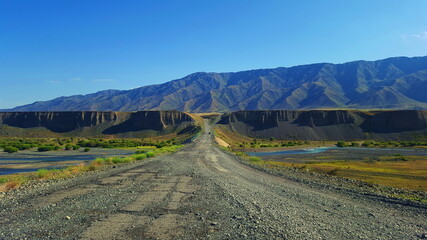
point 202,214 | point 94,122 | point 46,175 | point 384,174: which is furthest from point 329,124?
point 202,214

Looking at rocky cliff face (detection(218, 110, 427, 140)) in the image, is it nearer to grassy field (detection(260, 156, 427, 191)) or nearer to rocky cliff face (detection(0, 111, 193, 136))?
rocky cliff face (detection(0, 111, 193, 136))

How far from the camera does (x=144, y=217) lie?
1145 cm

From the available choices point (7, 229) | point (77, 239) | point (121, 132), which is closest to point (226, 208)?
point (77, 239)

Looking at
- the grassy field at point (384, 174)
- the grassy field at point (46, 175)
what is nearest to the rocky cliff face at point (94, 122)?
the grassy field at point (46, 175)

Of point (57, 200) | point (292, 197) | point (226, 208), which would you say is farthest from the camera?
point (292, 197)

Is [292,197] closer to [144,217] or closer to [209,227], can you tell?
[209,227]

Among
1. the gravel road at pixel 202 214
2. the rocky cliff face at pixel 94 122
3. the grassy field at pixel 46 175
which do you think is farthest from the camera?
the rocky cliff face at pixel 94 122

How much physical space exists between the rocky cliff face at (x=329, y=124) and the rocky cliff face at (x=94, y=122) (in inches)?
1011

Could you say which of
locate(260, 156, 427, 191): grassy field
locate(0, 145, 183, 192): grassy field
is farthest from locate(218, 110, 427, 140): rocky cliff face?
locate(0, 145, 183, 192): grassy field

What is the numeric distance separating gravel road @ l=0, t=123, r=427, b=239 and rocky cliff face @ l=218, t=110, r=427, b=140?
112421 mm

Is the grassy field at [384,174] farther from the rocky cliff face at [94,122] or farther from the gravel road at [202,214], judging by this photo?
the rocky cliff face at [94,122]

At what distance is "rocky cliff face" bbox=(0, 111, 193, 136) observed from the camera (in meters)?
143

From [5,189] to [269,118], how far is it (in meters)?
132

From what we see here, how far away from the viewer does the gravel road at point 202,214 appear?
991 centimetres
